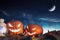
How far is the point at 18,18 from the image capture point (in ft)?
7.32

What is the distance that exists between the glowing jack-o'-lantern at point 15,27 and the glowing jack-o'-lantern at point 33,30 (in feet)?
0.21

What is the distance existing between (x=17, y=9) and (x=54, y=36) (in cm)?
51

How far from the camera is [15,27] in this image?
7.07 feet


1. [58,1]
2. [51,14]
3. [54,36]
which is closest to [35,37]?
[54,36]

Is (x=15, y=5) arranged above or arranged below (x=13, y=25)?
above

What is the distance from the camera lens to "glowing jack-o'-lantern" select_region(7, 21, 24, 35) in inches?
84.8

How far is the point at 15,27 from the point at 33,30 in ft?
0.61

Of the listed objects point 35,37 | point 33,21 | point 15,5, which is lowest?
point 35,37

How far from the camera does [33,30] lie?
85.2 inches

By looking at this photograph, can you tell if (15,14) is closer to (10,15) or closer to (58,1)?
(10,15)

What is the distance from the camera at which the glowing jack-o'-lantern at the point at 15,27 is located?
Result: 2.15m

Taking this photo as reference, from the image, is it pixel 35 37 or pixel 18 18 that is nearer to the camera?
pixel 35 37

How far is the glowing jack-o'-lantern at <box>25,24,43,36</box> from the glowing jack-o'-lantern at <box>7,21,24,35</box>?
6cm

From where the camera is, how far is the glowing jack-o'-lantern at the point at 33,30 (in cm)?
216
